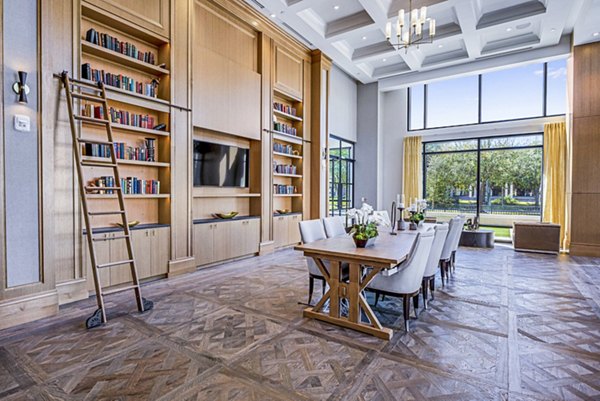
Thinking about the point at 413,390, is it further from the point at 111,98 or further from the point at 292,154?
the point at 292,154

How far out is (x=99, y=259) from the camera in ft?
12.3

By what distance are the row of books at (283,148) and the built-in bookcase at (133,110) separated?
106 inches

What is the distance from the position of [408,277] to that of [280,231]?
14.0 feet

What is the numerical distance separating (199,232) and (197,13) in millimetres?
3518

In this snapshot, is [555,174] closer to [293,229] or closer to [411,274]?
[293,229]

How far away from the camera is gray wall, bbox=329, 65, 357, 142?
343 inches

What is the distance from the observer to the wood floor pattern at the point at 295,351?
2000mm

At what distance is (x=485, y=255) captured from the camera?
21.2 feet

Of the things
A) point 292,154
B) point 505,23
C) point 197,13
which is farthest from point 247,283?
point 505,23

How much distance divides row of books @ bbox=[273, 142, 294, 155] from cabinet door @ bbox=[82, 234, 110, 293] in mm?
3869

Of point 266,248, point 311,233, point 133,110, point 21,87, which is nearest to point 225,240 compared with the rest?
point 266,248

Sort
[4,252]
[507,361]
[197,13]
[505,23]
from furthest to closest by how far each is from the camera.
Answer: [505,23], [197,13], [4,252], [507,361]

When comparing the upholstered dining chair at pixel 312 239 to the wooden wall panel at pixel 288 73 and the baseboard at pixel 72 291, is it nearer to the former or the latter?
the baseboard at pixel 72 291

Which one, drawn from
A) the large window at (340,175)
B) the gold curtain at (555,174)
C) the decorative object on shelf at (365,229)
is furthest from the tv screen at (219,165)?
the gold curtain at (555,174)
